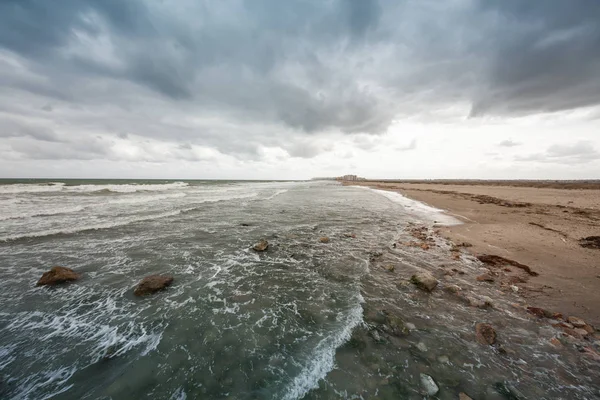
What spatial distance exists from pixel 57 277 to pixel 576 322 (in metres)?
15.2

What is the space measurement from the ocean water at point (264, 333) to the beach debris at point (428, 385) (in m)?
0.10

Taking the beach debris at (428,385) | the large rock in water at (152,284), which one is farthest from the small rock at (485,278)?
the large rock in water at (152,284)

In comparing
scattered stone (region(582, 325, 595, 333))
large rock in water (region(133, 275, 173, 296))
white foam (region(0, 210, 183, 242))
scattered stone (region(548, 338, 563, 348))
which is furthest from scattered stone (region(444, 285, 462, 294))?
white foam (region(0, 210, 183, 242))

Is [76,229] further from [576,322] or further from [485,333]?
[576,322]

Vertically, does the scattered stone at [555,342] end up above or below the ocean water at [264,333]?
above

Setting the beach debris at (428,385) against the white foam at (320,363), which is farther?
the white foam at (320,363)

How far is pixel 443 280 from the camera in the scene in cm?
757

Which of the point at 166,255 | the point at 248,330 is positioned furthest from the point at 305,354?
the point at 166,255

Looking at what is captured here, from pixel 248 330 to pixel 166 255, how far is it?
6.90 meters

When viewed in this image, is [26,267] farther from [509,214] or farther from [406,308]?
[509,214]

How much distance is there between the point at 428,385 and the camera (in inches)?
150

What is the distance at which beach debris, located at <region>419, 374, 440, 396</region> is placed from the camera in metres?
3.71

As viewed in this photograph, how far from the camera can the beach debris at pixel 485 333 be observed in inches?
188

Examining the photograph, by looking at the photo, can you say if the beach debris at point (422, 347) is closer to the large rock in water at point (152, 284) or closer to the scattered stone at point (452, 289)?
the scattered stone at point (452, 289)
